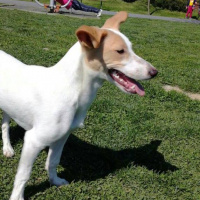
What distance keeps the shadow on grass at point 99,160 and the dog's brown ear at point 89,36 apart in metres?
1.73

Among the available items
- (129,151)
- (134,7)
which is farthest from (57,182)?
(134,7)

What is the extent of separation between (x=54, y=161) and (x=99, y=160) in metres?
0.82

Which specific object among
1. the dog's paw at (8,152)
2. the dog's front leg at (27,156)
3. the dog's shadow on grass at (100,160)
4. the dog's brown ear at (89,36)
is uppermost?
the dog's brown ear at (89,36)

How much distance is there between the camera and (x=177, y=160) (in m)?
3.99

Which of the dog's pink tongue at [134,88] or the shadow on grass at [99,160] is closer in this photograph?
the dog's pink tongue at [134,88]

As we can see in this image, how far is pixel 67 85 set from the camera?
259 centimetres

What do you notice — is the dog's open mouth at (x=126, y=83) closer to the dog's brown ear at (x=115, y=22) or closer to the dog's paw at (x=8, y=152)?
Result: the dog's brown ear at (x=115, y=22)

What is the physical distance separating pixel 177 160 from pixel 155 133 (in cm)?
67

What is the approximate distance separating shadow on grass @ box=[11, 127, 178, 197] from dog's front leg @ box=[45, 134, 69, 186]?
13 cm

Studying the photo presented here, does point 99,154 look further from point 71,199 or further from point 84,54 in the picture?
point 84,54

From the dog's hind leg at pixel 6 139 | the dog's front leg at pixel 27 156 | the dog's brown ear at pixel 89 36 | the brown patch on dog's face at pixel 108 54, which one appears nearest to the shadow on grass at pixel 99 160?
the dog's hind leg at pixel 6 139

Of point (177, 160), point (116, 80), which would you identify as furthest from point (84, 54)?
point (177, 160)

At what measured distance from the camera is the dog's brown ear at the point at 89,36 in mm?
2299

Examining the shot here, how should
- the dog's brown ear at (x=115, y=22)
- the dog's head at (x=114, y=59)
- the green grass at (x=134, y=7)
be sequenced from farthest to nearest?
the green grass at (x=134, y=7)
the dog's brown ear at (x=115, y=22)
the dog's head at (x=114, y=59)
